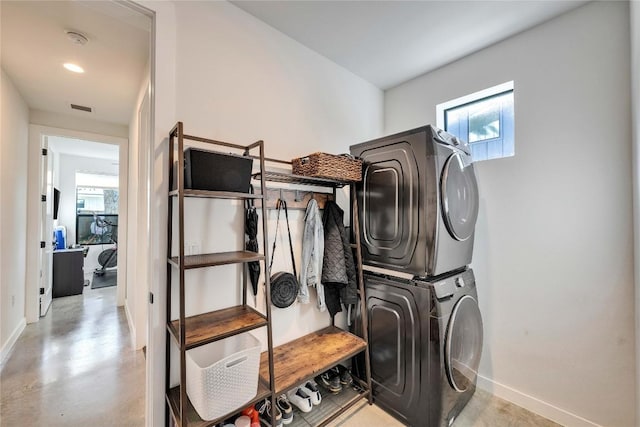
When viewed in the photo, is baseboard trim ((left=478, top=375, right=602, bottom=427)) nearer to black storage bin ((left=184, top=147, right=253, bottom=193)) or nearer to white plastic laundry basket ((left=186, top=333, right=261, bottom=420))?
white plastic laundry basket ((left=186, top=333, right=261, bottom=420))

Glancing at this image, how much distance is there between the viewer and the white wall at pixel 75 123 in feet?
10.2

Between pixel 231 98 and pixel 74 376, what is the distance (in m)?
2.64

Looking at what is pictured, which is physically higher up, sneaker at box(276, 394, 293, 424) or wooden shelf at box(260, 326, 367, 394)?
wooden shelf at box(260, 326, 367, 394)

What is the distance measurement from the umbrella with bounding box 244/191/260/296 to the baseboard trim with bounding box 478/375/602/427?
1970 mm

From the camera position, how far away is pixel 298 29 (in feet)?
6.16

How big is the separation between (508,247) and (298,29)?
227cm

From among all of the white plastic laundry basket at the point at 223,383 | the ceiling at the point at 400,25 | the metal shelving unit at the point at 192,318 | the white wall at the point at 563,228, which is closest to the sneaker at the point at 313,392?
the metal shelving unit at the point at 192,318

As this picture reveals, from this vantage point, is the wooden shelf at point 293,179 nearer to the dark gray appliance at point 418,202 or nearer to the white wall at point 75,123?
the dark gray appliance at point 418,202

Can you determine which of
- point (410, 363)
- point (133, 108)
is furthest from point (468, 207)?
point (133, 108)

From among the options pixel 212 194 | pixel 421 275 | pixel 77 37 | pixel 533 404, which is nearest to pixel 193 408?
pixel 212 194

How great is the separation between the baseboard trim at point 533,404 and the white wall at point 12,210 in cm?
422

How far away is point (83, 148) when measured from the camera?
15.8 feet

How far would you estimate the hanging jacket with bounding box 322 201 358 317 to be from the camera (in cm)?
186

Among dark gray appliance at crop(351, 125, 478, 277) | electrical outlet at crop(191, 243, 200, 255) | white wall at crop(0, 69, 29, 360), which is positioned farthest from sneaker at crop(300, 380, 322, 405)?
white wall at crop(0, 69, 29, 360)
